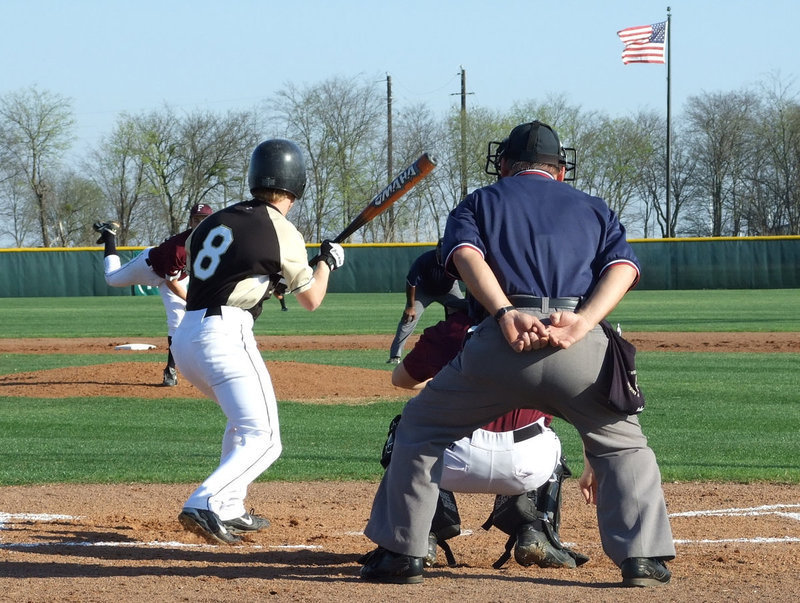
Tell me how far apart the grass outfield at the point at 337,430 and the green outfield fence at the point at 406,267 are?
22504mm

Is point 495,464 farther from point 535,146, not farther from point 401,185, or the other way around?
point 401,185

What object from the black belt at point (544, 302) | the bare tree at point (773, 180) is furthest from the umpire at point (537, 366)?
the bare tree at point (773, 180)

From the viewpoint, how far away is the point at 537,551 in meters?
4.27

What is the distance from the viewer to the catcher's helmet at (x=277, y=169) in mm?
4914

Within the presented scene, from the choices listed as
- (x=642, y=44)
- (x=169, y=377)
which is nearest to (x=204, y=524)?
(x=169, y=377)

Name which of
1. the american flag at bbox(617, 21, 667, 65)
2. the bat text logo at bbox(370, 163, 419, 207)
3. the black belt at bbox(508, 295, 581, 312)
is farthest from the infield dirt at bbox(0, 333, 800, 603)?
the american flag at bbox(617, 21, 667, 65)

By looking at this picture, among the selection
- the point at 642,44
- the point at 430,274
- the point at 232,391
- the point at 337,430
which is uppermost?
the point at 642,44

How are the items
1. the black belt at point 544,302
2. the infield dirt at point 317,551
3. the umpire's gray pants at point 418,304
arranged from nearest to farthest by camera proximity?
the black belt at point 544,302, the infield dirt at point 317,551, the umpire's gray pants at point 418,304

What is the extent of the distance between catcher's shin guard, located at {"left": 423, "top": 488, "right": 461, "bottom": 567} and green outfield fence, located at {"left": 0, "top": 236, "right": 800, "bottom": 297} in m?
33.7

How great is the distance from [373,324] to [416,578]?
1957cm

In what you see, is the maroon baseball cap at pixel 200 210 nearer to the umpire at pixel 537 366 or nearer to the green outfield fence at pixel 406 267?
the umpire at pixel 537 366

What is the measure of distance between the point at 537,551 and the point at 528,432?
0.48 m

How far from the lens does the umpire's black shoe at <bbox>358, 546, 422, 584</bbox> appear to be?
392 centimetres

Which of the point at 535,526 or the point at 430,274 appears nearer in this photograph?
the point at 535,526
